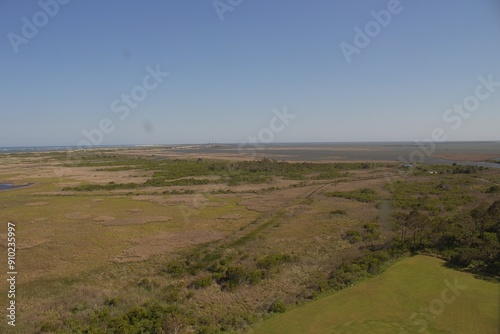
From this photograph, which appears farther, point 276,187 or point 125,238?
point 276,187

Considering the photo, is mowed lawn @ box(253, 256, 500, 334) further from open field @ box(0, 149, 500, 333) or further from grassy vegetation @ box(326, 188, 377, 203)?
grassy vegetation @ box(326, 188, 377, 203)

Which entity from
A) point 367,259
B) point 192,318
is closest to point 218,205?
point 367,259

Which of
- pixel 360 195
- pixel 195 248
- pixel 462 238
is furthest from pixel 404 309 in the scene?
pixel 360 195

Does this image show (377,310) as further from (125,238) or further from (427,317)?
(125,238)

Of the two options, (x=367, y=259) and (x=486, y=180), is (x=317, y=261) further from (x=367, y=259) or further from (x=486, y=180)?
(x=486, y=180)

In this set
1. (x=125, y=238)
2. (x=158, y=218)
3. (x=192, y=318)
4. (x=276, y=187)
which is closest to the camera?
(x=192, y=318)

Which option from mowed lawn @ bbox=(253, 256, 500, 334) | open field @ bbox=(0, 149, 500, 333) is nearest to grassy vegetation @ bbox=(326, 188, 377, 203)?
open field @ bbox=(0, 149, 500, 333)

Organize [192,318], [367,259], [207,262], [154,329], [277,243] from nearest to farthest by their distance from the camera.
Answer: [154,329] → [192,318] → [367,259] → [207,262] → [277,243]
